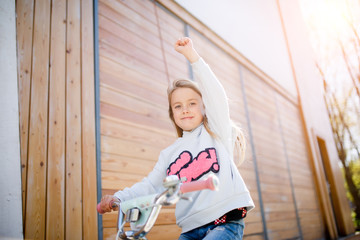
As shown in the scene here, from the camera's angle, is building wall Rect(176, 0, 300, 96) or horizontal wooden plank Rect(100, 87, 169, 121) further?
building wall Rect(176, 0, 300, 96)

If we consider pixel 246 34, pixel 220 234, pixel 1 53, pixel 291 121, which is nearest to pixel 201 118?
pixel 220 234

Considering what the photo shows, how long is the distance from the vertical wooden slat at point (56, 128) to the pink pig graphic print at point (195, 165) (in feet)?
2.57

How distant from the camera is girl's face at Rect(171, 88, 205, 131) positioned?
1.67m

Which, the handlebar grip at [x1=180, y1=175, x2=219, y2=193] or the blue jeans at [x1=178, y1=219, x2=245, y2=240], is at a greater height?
the handlebar grip at [x1=180, y1=175, x2=219, y2=193]

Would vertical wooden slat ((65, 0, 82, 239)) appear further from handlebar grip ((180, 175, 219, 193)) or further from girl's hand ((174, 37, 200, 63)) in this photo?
handlebar grip ((180, 175, 219, 193))

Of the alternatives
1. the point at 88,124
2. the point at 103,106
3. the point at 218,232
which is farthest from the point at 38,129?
the point at 218,232

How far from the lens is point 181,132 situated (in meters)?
1.87

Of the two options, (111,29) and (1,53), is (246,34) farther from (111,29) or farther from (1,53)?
(1,53)

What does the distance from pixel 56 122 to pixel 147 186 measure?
0.83 m

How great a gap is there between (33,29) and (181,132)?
121 cm

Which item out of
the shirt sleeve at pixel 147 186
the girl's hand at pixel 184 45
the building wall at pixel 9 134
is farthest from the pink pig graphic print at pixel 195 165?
the building wall at pixel 9 134

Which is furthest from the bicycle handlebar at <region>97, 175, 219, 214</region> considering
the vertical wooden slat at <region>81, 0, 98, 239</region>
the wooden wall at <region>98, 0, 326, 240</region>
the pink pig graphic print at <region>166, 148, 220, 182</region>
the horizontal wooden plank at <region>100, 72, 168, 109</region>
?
the horizontal wooden plank at <region>100, 72, 168, 109</region>

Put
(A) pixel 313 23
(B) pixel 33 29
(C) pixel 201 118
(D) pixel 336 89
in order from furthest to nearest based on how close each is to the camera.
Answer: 1. (D) pixel 336 89
2. (A) pixel 313 23
3. (B) pixel 33 29
4. (C) pixel 201 118

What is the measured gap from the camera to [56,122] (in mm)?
1982
